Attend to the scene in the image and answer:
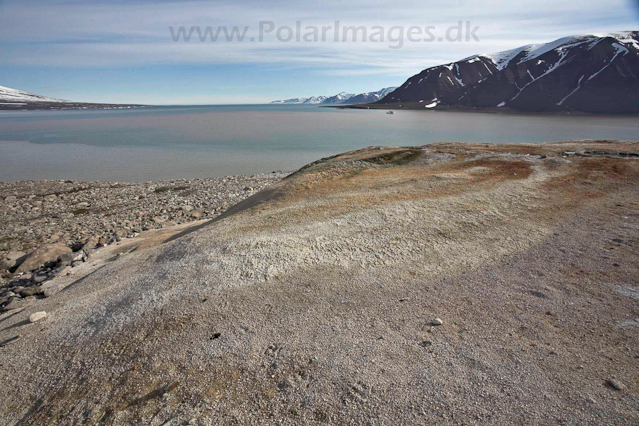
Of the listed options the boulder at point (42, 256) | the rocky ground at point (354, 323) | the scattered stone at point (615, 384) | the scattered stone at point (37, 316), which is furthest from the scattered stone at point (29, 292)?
the scattered stone at point (615, 384)

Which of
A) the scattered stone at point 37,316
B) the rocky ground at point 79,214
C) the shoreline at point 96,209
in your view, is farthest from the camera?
the shoreline at point 96,209

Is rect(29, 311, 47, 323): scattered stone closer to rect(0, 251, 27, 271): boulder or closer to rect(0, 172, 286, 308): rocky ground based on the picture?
rect(0, 172, 286, 308): rocky ground

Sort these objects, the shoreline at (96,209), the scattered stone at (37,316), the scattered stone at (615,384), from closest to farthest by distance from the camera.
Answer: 1. the scattered stone at (615,384)
2. the scattered stone at (37,316)
3. the shoreline at (96,209)

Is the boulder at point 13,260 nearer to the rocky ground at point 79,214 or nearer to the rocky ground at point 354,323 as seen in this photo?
the rocky ground at point 79,214

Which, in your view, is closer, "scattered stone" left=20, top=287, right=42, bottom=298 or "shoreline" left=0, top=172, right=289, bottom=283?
"scattered stone" left=20, top=287, right=42, bottom=298

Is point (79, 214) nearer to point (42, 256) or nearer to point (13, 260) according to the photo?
point (13, 260)

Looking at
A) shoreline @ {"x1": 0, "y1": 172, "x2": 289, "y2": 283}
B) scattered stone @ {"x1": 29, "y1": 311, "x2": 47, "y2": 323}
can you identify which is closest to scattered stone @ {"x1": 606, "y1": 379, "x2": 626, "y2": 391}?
scattered stone @ {"x1": 29, "y1": 311, "x2": 47, "y2": 323}

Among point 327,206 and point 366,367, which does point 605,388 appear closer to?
point 366,367

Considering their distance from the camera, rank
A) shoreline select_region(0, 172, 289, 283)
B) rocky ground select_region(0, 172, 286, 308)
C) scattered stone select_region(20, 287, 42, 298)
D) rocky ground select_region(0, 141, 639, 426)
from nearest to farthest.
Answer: rocky ground select_region(0, 141, 639, 426) → scattered stone select_region(20, 287, 42, 298) → rocky ground select_region(0, 172, 286, 308) → shoreline select_region(0, 172, 289, 283)
